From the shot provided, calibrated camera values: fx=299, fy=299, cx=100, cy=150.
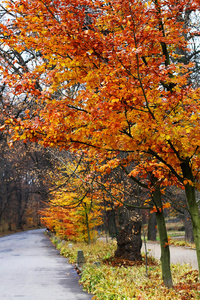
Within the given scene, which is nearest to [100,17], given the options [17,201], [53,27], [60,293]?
[53,27]

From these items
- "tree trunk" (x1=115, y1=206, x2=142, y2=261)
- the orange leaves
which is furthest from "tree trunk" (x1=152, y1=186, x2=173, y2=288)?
"tree trunk" (x1=115, y1=206, x2=142, y2=261)

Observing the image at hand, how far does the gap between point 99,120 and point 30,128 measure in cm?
121

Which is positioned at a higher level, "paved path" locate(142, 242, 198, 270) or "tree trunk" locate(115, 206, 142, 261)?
"tree trunk" locate(115, 206, 142, 261)

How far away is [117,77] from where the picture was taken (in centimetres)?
469

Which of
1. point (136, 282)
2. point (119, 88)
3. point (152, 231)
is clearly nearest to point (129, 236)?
point (136, 282)

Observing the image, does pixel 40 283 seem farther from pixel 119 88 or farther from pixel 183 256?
pixel 183 256

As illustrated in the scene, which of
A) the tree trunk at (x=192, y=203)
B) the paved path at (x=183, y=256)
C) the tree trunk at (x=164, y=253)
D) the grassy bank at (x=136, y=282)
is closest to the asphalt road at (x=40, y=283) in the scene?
the grassy bank at (x=136, y=282)

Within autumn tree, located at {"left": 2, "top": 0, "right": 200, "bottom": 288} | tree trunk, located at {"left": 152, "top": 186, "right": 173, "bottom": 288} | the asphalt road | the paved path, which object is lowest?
the paved path

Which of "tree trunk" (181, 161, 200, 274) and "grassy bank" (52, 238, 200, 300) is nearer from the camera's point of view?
"tree trunk" (181, 161, 200, 274)

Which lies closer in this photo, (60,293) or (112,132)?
(112,132)

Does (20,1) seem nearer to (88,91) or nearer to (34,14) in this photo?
(34,14)

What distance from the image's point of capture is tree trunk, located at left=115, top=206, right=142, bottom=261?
10.9 meters

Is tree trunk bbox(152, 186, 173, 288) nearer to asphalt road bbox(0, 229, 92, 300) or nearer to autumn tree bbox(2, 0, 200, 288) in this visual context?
asphalt road bbox(0, 229, 92, 300)

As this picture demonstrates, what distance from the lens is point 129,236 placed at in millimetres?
11039
